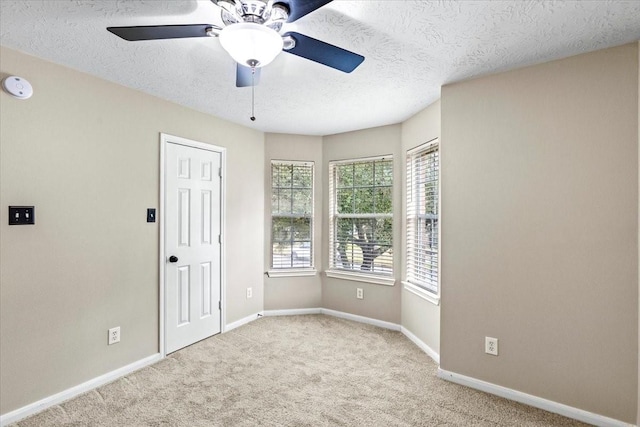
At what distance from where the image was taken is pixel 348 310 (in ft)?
13.6

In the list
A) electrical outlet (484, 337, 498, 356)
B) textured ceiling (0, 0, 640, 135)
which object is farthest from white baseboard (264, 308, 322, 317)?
textured ceiling (0, 0, 640, 135)

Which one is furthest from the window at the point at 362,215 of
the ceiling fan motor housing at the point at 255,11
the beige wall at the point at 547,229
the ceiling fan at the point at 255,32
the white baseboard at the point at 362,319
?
the ceiling fan motor housing at the point at 255,11

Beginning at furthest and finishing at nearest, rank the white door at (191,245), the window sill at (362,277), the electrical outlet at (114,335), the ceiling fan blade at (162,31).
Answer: the window sill at (362,277) < the white door at (191,245) < the electrical outlet at (114,335) < the ceiling fan blade at (162,31)

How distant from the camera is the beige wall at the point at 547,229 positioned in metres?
2.06

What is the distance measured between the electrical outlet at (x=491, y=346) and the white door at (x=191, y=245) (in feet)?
8.54

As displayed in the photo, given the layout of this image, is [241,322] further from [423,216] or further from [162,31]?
[162,31]

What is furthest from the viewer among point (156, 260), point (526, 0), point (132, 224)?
point (156, 260)

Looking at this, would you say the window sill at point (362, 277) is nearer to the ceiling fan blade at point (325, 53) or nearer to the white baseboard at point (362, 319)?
the white baseboard at point (362, 319)

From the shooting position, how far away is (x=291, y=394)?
2.45m

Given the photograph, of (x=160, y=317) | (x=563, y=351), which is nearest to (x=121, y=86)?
(x=160, y=317)

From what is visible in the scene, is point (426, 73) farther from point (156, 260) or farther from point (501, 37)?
point (156, 260)

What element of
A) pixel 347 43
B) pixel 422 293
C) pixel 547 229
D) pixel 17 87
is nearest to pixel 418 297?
pixel 422 293

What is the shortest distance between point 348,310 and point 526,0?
3443 millimetres

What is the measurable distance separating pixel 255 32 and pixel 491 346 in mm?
2569
